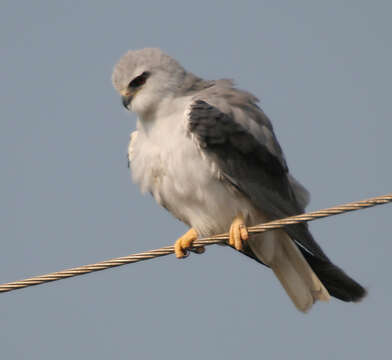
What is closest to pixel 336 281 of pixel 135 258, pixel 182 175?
pixel 182 175

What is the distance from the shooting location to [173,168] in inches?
205

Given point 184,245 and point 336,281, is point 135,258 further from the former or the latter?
point 336,281

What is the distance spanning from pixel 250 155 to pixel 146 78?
961mm

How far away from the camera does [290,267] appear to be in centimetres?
570

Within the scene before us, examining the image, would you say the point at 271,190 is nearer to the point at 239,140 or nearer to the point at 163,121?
the point at 239,140

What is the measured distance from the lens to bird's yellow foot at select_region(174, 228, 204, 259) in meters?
5.46

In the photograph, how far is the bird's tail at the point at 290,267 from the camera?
18.3ft

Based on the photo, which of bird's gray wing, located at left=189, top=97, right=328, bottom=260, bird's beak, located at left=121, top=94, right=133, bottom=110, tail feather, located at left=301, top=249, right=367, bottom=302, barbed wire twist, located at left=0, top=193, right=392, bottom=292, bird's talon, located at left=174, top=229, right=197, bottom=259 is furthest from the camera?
bird's beak, located at left=121, top=94, right=133, bottom=110

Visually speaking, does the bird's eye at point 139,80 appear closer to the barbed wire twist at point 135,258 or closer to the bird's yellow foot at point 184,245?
the bird's yellow foot at point 184,245

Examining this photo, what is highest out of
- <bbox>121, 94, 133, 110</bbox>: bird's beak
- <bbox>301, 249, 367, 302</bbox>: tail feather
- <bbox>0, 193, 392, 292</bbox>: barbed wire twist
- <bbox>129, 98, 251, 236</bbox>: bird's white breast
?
<bbox>121, 94, 133, 110</bbox>: bird's beak

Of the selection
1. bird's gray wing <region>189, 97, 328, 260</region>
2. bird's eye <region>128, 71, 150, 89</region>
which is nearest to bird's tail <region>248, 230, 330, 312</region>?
bird's gray wing <region>189, 97, 328, 260</region>

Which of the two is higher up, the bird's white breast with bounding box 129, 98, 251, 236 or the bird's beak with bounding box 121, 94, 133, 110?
the bird's beak with bounding box 121, 94, 133, 110

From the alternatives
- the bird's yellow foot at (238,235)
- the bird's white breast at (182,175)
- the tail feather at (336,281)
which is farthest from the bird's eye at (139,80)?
the tail feather at (336,281)

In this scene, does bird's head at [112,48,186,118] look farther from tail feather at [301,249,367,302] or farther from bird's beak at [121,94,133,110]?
tail feather at [301,249,367,302]
